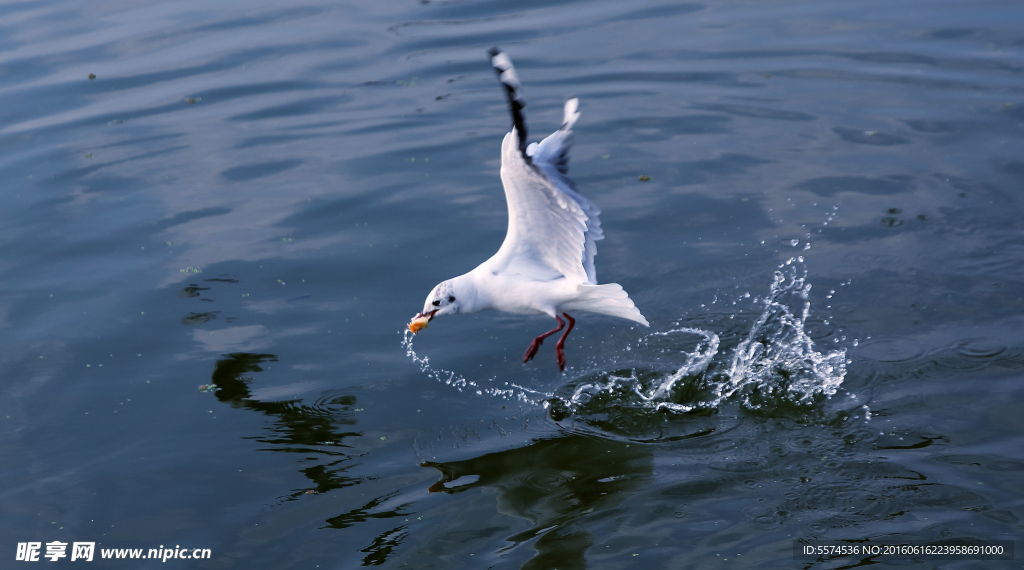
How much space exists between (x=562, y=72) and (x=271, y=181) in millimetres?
4078

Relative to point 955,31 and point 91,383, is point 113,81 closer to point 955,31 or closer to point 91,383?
point 91,383

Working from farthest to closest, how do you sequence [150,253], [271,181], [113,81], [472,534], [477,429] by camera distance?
[113,81]
[271,181]
[150,253]
[477,429]
[472,534]

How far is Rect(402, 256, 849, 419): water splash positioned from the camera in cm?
754

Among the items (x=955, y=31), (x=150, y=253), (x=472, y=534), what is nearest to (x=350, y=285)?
(x=150, y=253)

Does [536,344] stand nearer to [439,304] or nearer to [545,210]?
[439,304]

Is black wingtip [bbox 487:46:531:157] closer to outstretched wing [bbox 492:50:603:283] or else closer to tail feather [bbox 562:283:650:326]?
outstretched wing [bbox 492:50:603:283]

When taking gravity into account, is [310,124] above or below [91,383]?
above

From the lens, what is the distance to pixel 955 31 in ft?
46.1

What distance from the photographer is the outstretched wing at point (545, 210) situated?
6.98m

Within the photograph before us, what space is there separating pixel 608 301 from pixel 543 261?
722mm

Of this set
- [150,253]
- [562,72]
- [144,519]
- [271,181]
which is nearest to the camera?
[144,519]

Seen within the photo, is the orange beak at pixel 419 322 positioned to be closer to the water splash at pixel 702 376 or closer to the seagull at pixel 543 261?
the seagull at pixel 543 261

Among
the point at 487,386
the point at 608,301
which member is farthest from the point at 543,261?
the point at 487,386

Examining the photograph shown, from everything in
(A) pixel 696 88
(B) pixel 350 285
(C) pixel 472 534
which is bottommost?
(C) pixel 472 534
